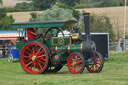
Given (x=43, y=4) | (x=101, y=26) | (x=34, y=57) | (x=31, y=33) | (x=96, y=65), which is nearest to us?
(x=34, y=57)

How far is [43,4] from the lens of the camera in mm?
65188

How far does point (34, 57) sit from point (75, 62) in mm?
1840

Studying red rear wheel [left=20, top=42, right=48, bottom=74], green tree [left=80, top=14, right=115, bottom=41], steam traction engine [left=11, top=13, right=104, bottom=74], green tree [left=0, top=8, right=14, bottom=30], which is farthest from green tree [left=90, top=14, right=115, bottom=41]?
red rear wheel [left=20, top=42, right=48, bottom=74]

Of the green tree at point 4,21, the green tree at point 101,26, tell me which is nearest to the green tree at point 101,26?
the green tree at point 101,26

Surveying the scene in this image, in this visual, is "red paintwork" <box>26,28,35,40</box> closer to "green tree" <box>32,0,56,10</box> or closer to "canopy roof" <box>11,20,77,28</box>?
"canopy roof" <box>11,20,77,28</box>

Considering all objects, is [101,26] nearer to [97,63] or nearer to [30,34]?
[30,34]

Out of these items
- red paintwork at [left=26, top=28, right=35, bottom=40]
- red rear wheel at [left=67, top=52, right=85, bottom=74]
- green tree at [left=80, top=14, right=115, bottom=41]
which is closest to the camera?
red rear wheel at [left=67, top=52, right=85, bottom=74]

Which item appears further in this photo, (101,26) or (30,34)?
(101,26)

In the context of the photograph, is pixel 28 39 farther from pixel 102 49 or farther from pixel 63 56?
pixel 102 49

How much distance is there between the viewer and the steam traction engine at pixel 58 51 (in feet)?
51.6

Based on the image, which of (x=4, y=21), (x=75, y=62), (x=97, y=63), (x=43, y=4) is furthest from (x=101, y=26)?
(x=75, y=62)

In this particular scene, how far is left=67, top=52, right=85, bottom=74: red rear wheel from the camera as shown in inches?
609

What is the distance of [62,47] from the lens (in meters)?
16.0

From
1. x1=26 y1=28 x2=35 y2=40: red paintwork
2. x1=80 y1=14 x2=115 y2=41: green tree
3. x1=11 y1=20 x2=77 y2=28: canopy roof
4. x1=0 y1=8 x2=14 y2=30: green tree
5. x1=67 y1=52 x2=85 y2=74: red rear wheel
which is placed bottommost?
x1=80 y1=14 x2=115 y2=41: green tree
